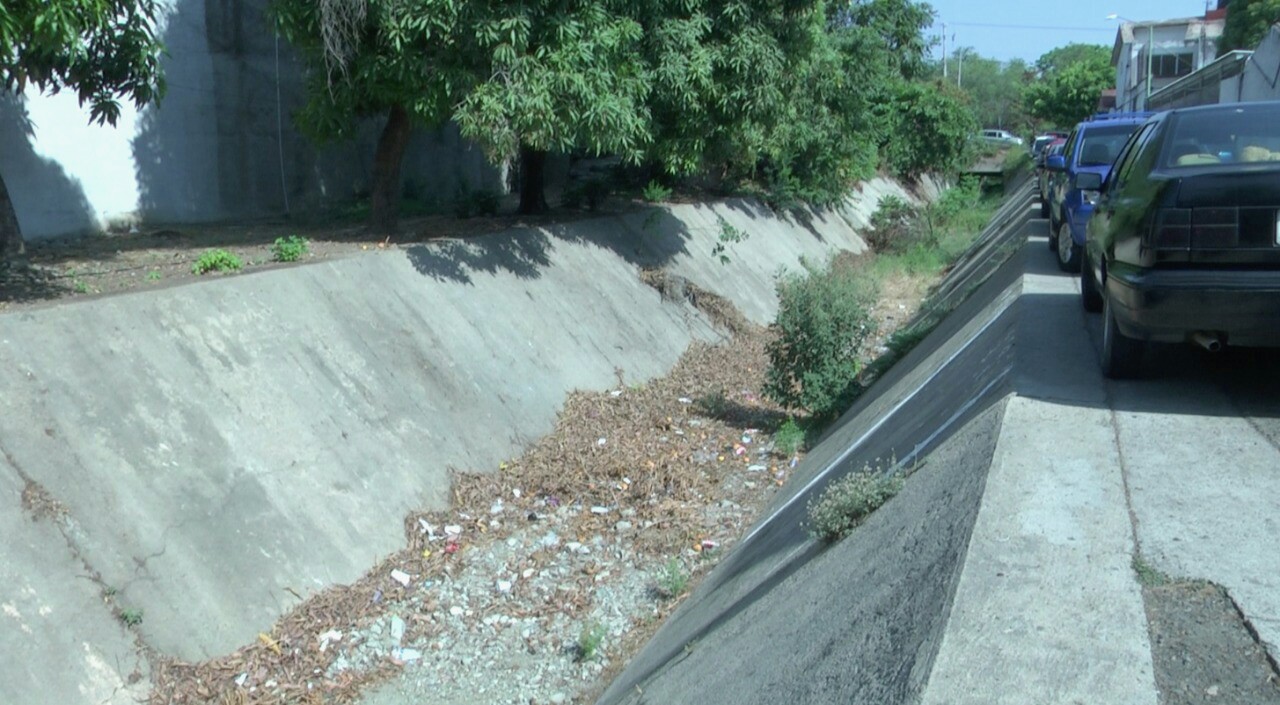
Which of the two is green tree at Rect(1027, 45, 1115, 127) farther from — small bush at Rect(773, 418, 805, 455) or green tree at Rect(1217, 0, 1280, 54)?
small bush at Rect(773, 418, 805, 455)

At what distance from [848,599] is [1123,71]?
68511 mm

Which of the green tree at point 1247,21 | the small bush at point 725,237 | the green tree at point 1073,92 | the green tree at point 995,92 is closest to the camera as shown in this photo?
the small bush at point 725,237

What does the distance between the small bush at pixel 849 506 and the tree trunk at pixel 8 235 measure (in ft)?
24.3

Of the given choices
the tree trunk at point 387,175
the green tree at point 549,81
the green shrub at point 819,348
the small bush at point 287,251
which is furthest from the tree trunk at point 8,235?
the green shrub at point 819,348

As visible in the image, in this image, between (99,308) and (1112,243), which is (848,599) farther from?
(99,308)

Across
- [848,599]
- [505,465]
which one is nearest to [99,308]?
[505,465]

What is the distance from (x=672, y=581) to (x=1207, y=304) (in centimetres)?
398

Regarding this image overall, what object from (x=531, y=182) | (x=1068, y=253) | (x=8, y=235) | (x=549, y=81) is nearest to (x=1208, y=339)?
(x=1068, y=253)

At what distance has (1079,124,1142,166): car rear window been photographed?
555 inches

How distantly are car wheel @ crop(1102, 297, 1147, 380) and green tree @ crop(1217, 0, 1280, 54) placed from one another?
140 feet

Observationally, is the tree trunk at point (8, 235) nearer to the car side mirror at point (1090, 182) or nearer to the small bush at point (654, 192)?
the car side mirror at point (1090, 182)

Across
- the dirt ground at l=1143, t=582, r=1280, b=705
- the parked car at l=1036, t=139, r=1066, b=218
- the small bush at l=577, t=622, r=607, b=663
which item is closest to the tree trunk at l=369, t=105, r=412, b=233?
the small bush at l=577, t=622, r=607, b=663

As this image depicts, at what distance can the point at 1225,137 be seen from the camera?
727cm

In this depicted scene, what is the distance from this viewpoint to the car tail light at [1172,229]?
6297 mm
